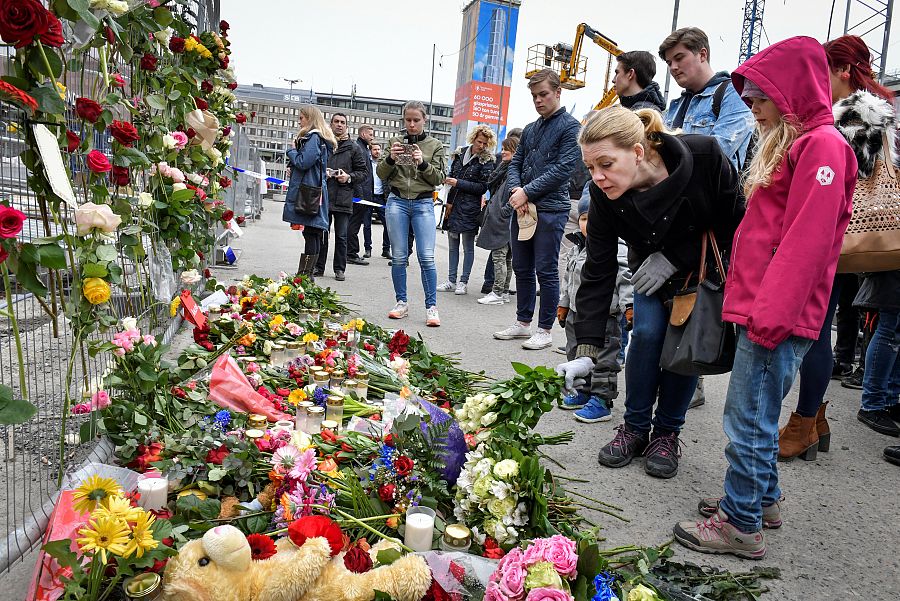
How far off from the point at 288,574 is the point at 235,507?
1.76 feet

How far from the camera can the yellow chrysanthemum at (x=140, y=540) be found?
5.20 ft

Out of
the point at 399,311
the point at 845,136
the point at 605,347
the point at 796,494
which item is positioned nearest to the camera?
the point at 796,494

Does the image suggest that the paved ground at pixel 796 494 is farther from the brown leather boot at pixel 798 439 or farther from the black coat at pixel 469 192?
the black coat at pixel 469 192

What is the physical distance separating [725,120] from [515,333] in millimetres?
2551

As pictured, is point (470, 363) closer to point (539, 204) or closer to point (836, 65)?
point (539, 204)

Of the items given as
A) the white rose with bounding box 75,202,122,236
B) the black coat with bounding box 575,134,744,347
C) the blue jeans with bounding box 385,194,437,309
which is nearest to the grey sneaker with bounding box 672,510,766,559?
the black coat with bounding box 575,134,744,347

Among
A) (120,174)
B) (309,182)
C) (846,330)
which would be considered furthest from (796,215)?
(309,182)

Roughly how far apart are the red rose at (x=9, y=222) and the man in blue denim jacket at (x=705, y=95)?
3497 mm

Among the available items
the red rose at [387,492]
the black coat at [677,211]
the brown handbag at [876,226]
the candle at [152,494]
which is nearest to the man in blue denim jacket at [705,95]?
the brown handbag at [876,226]

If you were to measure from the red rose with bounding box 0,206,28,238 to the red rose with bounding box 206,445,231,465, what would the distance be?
1.04 meters

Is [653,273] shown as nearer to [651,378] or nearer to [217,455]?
[651,378]

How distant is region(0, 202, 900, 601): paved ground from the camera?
2.36 metres

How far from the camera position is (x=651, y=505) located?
9.16ft

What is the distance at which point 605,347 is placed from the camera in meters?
3.71
